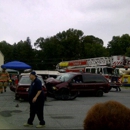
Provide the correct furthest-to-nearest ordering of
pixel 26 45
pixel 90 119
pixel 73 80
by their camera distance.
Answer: pixel 26 45 < pixel 73 80 < pixel 90 119

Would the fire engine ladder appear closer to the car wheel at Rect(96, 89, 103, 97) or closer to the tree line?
the car wheel at Rect(96, 89, 103, 97)

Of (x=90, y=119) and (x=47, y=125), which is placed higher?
(x=90, y=119)

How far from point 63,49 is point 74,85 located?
57.7m

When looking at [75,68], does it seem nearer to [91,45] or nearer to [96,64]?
[96,64]

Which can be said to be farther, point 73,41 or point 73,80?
point 73,41

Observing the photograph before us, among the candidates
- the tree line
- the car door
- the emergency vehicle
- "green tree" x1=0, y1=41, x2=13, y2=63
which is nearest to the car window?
the car door

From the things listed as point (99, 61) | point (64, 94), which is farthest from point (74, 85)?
point (99, 61)

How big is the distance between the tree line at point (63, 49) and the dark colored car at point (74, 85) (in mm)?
55389

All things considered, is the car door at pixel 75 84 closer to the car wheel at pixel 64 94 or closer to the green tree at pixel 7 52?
the car wheel at pixel 64 94

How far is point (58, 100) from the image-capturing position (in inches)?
696

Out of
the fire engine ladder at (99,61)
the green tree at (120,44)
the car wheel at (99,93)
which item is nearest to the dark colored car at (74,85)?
the car wheel at (99,93)

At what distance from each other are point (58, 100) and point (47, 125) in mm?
7698

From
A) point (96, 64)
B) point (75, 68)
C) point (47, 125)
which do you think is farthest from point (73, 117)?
point (75, 68)

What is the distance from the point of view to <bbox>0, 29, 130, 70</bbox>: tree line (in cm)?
7706
